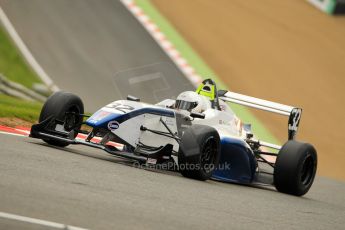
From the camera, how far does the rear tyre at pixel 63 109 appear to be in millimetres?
11242

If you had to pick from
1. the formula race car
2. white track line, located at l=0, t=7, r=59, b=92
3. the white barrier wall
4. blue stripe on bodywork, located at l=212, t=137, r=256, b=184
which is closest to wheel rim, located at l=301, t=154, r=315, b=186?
the formula race car

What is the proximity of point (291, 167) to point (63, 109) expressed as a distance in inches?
126

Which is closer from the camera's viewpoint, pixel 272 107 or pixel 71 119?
pixel 71 119

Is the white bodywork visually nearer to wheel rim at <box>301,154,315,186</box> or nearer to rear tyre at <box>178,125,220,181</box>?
rear tyre at <box>178,125,220,181</box>

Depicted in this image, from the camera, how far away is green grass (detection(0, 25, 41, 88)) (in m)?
18.3

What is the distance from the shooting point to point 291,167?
11.7m

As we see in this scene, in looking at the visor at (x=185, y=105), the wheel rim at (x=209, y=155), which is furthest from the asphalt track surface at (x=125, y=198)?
the visor at (x=185, y=105)

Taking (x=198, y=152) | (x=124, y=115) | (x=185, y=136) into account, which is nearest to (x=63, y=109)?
(x=124, y=115)

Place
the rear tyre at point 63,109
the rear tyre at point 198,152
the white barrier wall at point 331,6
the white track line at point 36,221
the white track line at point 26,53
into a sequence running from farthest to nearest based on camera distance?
the white barrier wall at point 331,6 → the white track line at point 26,53 → the rear tyre at point 63,109 → the rear tyre at point 198,152 → the white track line at point 36,221

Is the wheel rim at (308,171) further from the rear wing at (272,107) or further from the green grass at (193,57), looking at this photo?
the green grass at (193,57)

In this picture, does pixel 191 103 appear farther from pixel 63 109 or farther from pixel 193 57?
pixel 193 57

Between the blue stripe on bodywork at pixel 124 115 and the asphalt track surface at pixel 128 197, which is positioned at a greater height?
the blue stripe on bodywork at pixel 124 115

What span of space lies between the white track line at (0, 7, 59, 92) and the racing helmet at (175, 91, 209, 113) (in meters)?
7.03

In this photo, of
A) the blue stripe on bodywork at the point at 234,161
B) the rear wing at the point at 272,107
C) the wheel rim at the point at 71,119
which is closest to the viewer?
the wheel rim at the point at 71,119
